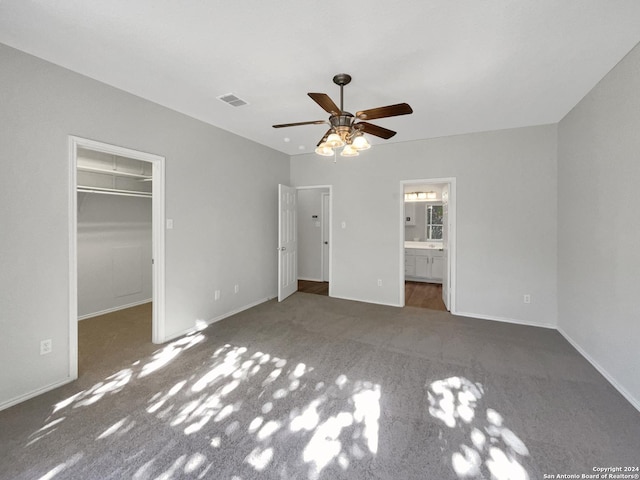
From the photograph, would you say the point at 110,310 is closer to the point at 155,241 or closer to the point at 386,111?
the point at 155,241

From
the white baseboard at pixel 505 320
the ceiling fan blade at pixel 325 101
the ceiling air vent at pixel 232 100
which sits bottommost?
the white baseboard at pixel 505 320

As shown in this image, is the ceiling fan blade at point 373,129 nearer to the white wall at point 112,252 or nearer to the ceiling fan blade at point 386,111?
the ceiling fan blade at point 386,111

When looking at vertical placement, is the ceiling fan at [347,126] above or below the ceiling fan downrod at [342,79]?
below

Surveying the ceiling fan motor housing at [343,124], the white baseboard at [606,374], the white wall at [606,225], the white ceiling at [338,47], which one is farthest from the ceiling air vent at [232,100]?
the white baseboard at [606,374]

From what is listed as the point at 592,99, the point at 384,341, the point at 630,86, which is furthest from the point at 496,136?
the point at 384,341

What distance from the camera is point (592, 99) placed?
2.84 meters

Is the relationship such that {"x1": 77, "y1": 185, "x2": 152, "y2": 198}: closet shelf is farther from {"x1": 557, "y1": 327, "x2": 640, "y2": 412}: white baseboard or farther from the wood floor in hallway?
{"x1": 557, "y1": 327, "x2": 640, "y2": 412}: white baseboard

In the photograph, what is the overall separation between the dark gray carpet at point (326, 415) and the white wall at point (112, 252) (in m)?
1.32

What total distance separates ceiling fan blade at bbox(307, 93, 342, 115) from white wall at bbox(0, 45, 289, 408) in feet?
5.06

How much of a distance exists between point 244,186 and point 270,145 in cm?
93

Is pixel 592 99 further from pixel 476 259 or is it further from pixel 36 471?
pixel 36 471

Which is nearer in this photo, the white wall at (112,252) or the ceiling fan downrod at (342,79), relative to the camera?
the ceiling fan downrod at (342,79)

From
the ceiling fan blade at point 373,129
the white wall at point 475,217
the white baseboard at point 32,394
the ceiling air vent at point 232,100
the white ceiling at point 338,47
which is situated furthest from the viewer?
the white wall at point 475,217

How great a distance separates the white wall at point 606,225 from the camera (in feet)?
7.35
